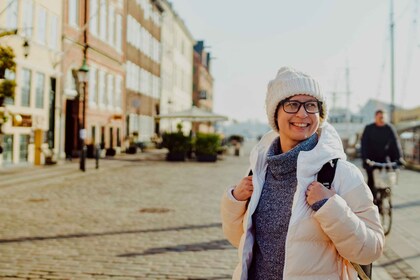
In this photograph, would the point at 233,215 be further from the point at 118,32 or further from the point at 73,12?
the point at 118,32

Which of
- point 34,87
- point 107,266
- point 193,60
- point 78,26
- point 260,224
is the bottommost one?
point 107,266

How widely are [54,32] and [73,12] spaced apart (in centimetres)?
266

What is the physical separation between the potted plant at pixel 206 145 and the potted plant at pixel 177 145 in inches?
28.4

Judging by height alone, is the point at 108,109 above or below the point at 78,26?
below

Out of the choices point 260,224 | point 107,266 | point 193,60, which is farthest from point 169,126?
point 260,224

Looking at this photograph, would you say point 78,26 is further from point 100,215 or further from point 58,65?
point 100,215

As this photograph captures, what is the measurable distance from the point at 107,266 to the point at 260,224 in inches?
160

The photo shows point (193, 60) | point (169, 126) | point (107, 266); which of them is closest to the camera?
point (107, 266)

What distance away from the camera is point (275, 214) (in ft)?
8.16

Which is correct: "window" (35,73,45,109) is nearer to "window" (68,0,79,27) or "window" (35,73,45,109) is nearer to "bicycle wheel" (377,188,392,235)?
"window" (68,0,79,27)

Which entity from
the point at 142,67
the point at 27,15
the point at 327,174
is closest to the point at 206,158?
the point at 27,15

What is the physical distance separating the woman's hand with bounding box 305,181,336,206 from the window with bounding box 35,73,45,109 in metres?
22.7

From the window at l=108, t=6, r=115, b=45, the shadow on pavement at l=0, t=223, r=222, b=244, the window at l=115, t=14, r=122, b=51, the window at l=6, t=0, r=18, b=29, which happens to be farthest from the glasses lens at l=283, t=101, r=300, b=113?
the window at l=115, t=14, r=122, b=51

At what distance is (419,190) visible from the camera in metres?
16.0
